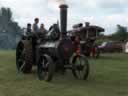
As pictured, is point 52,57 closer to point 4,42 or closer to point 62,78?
point 62,78

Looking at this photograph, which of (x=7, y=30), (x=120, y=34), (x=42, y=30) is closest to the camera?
(x=42, y=30)

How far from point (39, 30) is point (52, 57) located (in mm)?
1728

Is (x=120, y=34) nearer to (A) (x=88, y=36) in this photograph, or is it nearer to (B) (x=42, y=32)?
(A) (x=88, y=36)

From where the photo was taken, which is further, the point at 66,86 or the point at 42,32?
the point at 42,32

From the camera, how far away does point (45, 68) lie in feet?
33.3

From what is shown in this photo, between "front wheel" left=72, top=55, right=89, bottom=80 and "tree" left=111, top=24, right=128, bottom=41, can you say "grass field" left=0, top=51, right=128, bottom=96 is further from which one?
"tree" left=111, top=24, right=128, bottom=41

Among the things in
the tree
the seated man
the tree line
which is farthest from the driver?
the tree

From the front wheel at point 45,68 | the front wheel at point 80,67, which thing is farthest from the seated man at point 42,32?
the front wheel at point 80,67

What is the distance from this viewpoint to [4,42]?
58.6m

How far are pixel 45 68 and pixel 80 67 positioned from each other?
0.98 m

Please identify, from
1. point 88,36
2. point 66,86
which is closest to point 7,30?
point 88,36

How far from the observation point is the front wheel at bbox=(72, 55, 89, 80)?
10115mm

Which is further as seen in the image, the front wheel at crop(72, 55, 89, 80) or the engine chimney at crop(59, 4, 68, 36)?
the engine chimney at crop(59, 4, 68, 36)

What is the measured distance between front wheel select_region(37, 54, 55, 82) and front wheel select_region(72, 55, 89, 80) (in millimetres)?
747
